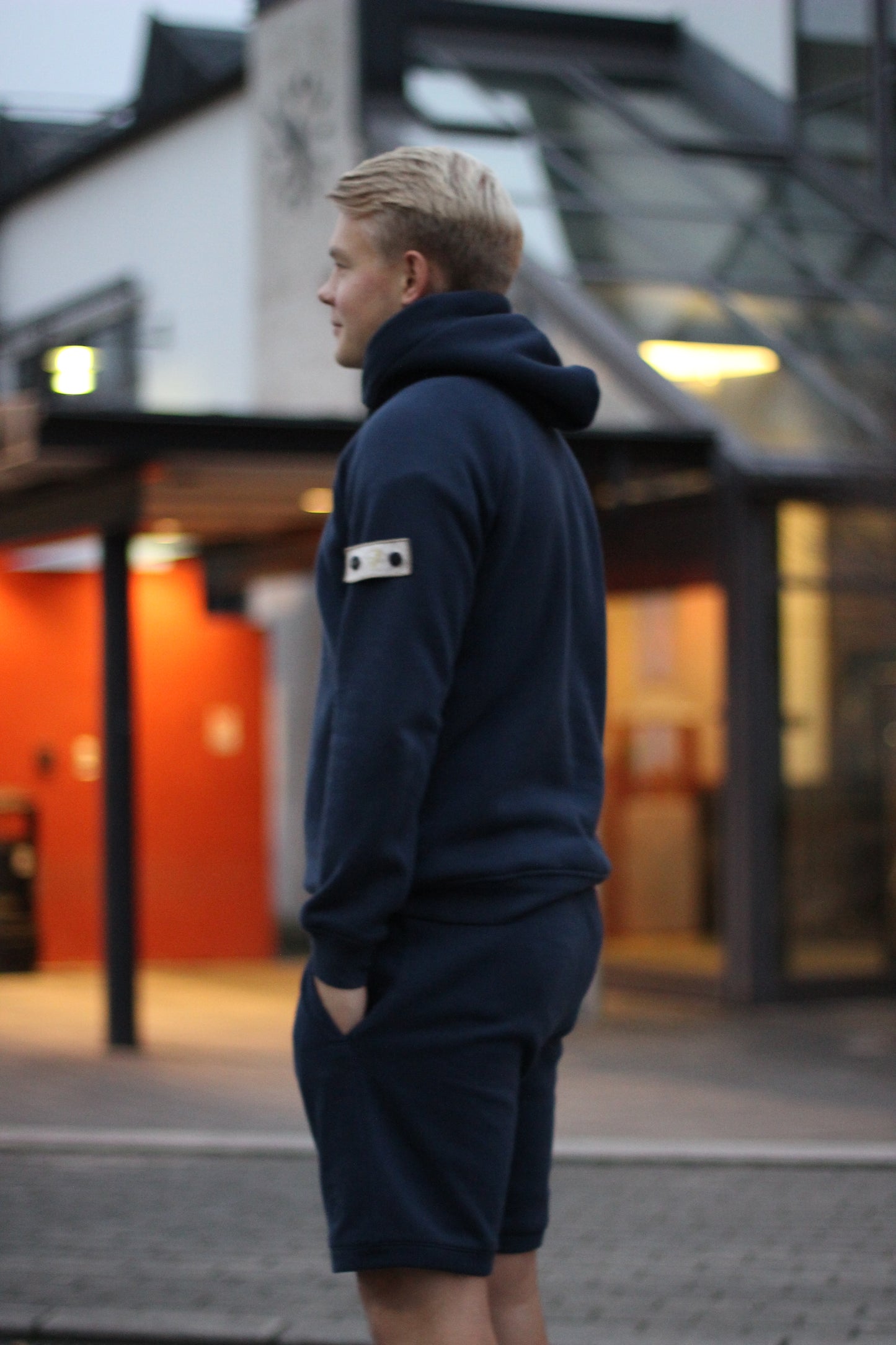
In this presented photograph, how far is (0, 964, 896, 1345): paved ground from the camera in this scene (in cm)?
484

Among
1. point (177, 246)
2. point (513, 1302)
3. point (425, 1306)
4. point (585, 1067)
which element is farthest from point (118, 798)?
point (425, 1306)

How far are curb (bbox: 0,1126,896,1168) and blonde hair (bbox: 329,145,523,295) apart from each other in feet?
14.8

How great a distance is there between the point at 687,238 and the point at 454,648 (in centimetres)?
1097

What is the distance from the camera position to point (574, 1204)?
241 inches

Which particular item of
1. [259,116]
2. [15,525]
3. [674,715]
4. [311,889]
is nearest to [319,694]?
[311,889]

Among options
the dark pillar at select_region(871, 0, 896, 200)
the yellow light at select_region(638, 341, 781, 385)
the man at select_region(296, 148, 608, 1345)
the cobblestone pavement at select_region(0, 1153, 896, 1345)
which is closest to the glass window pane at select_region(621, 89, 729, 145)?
the dark pillar at select_region(871, 0, 896, 200)

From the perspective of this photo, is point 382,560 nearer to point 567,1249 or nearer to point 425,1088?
point 425,1088

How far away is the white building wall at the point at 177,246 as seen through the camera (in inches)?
610

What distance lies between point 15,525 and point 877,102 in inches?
246

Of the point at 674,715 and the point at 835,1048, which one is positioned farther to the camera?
the point at 674,715

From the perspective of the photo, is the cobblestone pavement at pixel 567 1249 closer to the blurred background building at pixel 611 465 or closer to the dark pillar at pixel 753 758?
the blurred background building at pixel 611 465

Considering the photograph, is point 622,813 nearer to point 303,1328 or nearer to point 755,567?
point 755,567

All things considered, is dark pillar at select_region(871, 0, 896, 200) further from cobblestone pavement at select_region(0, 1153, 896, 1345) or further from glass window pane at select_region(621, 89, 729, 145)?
cobblestone pavement at select_region(0, 1153, 896, 1345)

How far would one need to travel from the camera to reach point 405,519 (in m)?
2.38
